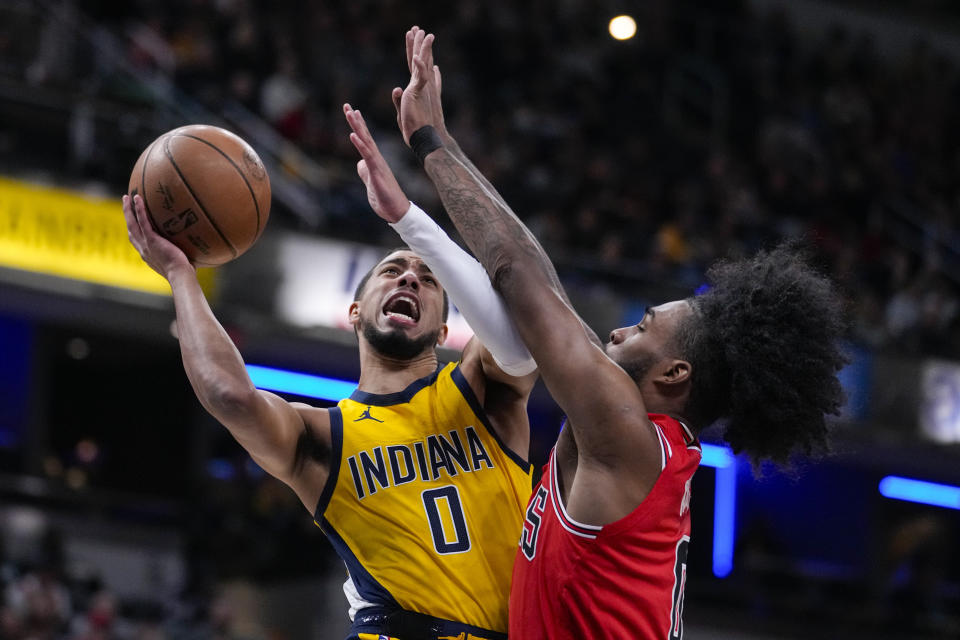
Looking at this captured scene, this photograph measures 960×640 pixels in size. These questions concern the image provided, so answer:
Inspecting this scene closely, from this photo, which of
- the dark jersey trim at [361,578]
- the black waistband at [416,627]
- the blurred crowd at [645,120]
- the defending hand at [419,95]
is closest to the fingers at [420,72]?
the defending hand at [419,95]

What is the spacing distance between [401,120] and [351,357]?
380 inches

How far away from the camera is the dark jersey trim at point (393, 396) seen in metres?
4.38

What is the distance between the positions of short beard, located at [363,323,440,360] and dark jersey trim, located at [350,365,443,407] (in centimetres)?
11

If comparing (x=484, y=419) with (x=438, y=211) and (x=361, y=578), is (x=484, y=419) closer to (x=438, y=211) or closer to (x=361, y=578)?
(x=361, y=578)

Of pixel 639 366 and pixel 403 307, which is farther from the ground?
pixel 403 307

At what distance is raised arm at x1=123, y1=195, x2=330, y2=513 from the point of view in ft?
12.3

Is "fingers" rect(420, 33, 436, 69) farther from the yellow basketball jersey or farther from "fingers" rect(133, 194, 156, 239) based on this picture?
the yellow basketball jersey

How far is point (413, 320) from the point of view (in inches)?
177

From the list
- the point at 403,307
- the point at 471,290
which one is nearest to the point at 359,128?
the point at 471,290

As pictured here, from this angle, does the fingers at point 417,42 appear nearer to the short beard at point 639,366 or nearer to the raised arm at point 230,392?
the raised arm at point 230,392

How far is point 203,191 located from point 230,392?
735 mm

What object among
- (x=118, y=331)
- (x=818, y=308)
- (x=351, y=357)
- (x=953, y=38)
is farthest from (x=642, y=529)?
(x=953, y=38)

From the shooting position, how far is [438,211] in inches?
516

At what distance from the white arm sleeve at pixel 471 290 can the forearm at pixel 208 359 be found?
25.7 inches
